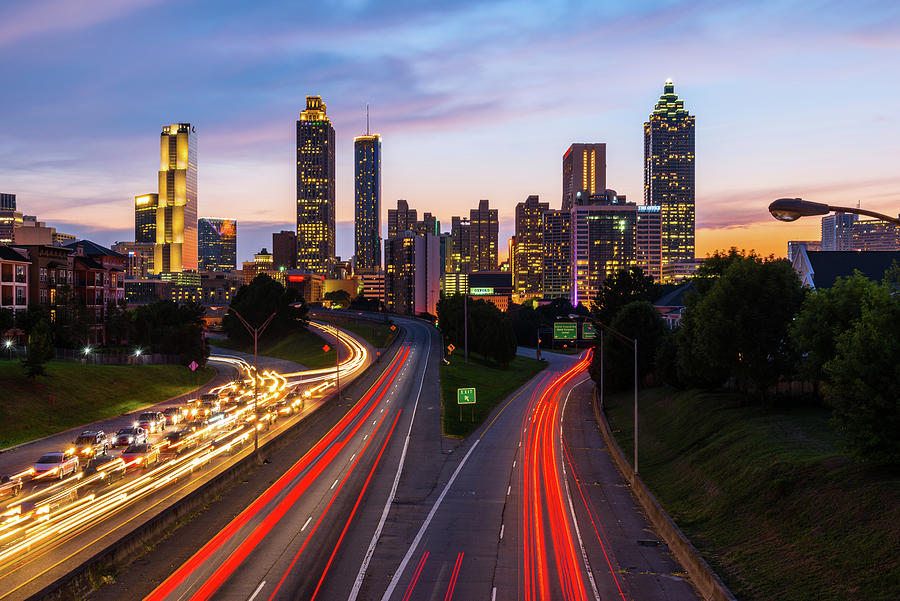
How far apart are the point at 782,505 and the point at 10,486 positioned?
36.9 m

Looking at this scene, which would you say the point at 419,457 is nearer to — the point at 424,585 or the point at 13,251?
the point at 424,585

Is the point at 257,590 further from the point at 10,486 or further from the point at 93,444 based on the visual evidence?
the point at 93,444

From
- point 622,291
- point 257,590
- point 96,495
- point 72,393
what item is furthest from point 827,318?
point 622,291

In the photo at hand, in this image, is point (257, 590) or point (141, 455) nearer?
point (257, 590)

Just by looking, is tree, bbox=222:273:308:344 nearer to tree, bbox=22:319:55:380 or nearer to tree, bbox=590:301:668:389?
tree, bbox=590:301:668:389

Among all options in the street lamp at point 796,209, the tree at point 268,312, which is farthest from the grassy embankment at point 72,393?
the tree at point 268,312

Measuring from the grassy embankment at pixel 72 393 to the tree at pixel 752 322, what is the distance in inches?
2090

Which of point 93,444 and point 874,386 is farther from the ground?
point 874,386

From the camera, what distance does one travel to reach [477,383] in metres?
97.1

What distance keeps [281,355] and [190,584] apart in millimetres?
116830

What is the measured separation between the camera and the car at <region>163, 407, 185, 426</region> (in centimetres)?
6281

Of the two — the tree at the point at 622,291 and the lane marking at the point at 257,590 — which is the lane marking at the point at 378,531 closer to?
the lane marking at the point at 257,590

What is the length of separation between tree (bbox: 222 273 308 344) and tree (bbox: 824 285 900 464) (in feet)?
439

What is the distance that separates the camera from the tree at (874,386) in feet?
87.1
